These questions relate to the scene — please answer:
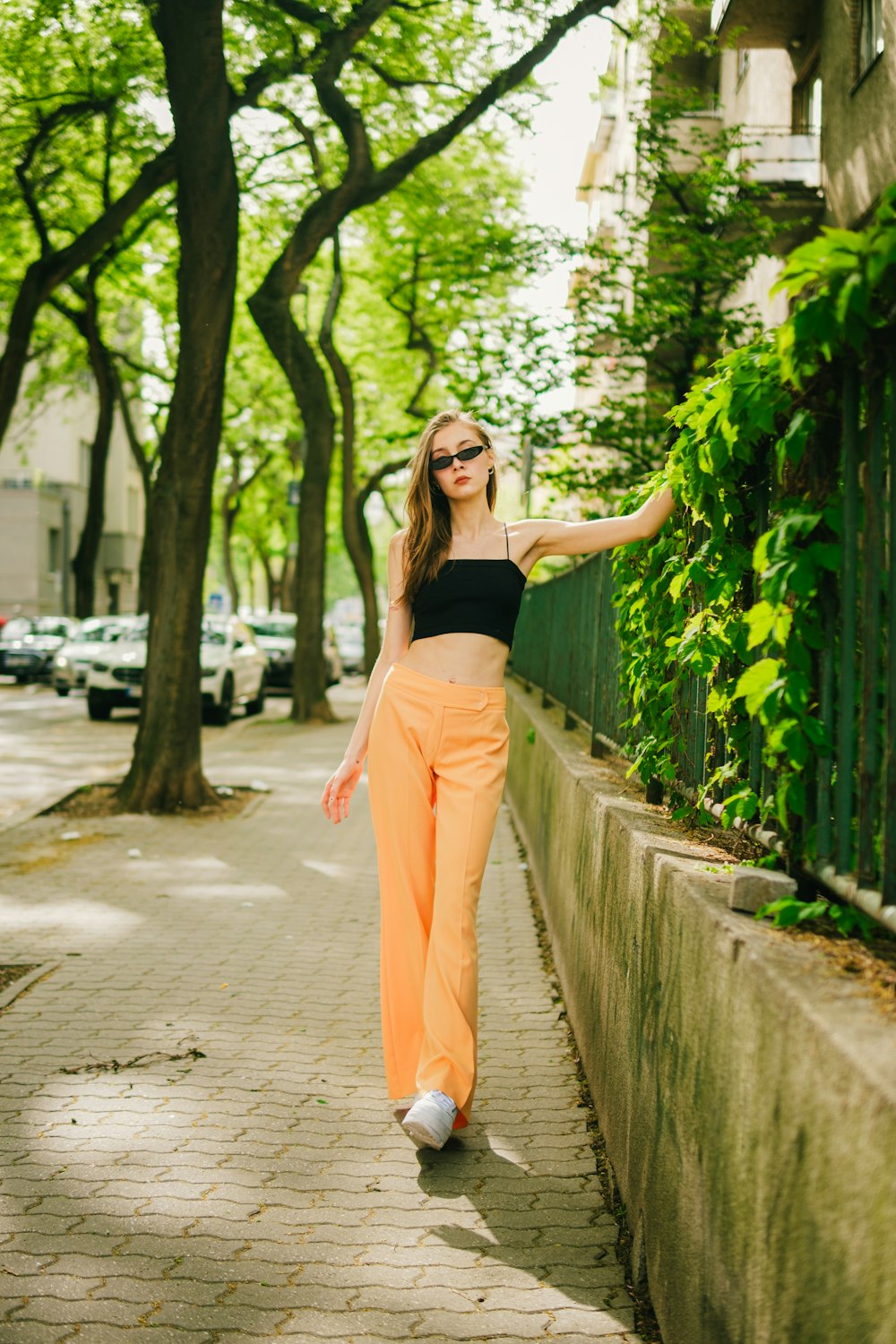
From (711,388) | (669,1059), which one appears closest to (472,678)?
(711,388)

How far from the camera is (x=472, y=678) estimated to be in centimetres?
438

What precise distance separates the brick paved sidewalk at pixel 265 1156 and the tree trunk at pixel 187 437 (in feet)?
12.9

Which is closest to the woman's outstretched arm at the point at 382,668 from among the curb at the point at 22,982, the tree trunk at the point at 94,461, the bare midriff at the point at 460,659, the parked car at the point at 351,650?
the bare midriff at the point at 460,659

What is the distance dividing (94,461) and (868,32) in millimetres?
21316

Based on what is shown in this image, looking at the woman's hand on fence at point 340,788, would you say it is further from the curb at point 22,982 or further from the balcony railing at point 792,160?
the balcony railing at point 792,160

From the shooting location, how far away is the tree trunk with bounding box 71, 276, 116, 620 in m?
28.8

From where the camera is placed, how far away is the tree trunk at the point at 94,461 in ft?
94.6

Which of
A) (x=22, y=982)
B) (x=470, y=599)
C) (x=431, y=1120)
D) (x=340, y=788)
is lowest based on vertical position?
(x=22, y=982)

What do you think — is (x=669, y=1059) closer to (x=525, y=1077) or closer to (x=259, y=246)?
(x=525, y=1077)

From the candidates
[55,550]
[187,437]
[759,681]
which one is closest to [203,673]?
[187,437]

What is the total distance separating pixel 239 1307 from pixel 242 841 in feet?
25.2

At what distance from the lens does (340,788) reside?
462 centimetres

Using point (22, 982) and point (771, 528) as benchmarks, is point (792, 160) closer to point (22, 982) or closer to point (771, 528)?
point (22, 982)

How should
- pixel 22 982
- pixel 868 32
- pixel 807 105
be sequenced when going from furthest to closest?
pixel 807 105, pixel 868 32, pixel 22 982
